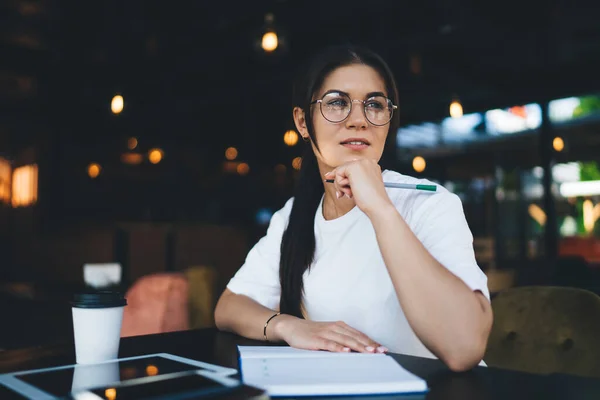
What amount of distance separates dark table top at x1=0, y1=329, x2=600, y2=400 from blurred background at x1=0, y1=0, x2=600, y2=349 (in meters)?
1.52

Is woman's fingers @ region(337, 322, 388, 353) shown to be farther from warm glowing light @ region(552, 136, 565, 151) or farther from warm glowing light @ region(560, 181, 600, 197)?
warm glowing light @ region(560, 181, 600, 197)

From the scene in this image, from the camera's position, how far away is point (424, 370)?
902mm

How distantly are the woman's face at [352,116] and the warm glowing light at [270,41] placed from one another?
300 cm

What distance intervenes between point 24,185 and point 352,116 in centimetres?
1027

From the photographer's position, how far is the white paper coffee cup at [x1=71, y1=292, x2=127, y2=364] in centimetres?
97

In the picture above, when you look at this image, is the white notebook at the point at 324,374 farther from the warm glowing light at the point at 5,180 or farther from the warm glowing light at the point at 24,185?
the warm glowing light at the point at 5,180

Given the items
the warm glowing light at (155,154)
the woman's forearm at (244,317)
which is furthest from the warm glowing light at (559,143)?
the warm glowing light at (155,154)

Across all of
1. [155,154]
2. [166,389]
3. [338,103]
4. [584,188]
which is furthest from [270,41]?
[584,188]

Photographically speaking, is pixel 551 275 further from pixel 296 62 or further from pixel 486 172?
pixel 486 172

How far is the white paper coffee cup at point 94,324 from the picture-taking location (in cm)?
97

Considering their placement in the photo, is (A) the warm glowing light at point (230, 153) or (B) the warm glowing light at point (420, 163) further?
(A) the warm glowing light at point (230, 153)

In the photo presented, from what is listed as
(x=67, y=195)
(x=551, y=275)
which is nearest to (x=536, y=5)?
(x=551, y=275)

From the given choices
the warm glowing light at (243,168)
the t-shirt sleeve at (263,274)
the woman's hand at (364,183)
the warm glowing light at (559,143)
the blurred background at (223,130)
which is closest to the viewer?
the woman's hand at (364,183)

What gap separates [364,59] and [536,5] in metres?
4.81
